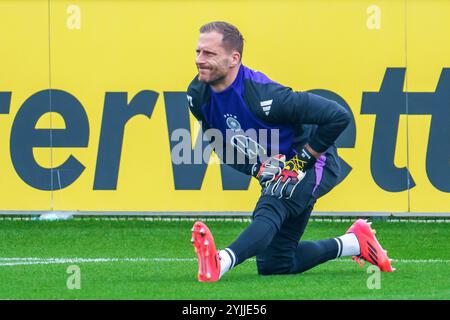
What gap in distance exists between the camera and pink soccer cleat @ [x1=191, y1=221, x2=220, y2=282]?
6961 millimetres

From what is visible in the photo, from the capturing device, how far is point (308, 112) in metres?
7.36

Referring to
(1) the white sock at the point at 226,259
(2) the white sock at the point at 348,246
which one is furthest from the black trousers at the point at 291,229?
(1) the white sock at the point at 226,259

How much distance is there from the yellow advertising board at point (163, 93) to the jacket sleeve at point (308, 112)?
3945 mm

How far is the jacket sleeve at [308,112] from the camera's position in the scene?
7.34 metres

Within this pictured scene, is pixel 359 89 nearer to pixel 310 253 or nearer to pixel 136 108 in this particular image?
pixel 136 108

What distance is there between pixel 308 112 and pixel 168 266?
166 cm

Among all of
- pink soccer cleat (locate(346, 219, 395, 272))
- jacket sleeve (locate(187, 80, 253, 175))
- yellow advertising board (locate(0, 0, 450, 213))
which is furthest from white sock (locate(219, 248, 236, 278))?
yellow advertising board (locate(0, 0, 450, 213))

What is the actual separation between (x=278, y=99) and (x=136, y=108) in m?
4.22

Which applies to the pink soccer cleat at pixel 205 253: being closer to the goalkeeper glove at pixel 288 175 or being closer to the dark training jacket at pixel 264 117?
the goalkeeper glove at pixel 288 175

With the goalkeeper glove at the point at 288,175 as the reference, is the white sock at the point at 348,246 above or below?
below

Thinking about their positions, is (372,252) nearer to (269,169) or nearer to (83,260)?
(269,169)

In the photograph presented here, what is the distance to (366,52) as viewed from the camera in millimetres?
11320

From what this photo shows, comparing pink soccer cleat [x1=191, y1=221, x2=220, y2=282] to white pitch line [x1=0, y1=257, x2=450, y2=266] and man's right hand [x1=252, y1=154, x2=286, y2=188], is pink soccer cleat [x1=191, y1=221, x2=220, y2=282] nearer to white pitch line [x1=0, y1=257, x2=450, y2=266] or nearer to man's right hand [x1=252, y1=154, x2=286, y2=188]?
man's right hand [x1=252, y1=154, x2=286, y2=188]

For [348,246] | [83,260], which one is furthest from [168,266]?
[348,246]
